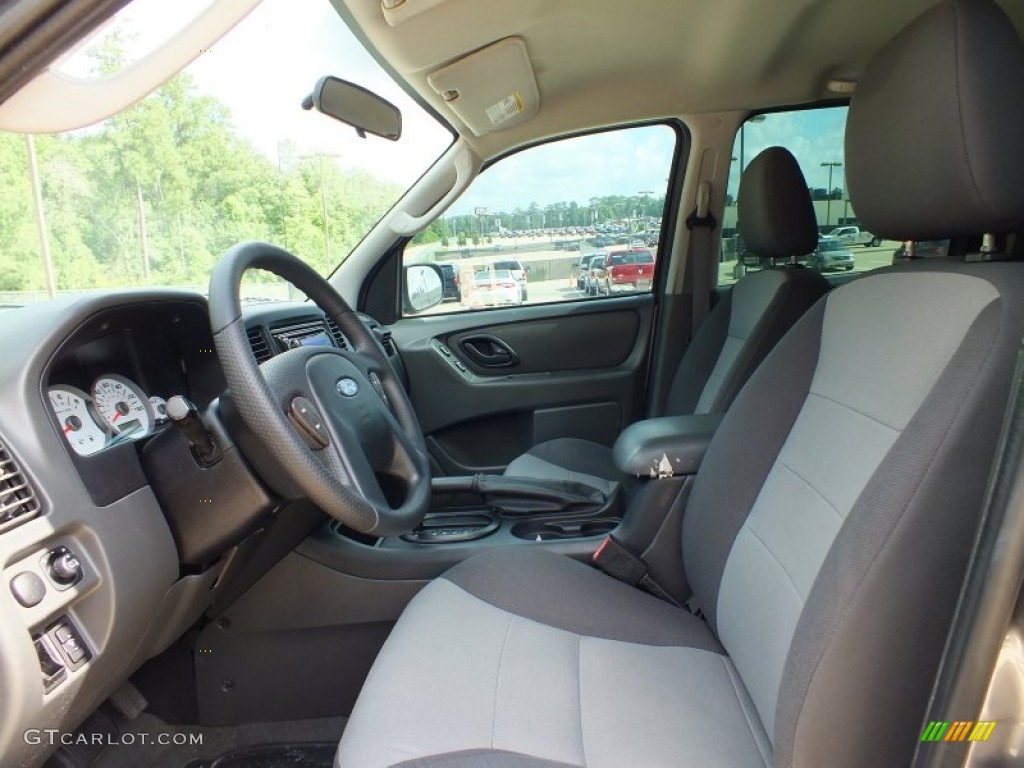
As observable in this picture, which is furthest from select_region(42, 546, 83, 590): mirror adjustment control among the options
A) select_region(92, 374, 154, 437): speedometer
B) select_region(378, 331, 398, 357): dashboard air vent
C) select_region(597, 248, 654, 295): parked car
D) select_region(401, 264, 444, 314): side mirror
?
select_region(597, 248, 654, 295): parked car

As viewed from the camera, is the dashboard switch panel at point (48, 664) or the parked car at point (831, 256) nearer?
→ the dashboard switch panel at point (48, 664)

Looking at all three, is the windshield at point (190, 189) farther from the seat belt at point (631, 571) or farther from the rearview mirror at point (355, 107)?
the seat belt at point (631, 571)

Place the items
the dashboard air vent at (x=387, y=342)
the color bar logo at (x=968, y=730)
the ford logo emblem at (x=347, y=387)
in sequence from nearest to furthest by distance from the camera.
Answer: the color bar logo at (x=968, y=730), the ford logo emblem at (x=347, y=387), the dashboard air vent at (x=387, y=342)

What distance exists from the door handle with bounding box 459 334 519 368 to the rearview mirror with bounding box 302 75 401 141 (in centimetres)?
96

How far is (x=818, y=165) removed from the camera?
271cm

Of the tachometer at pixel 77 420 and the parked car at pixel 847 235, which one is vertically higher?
the parked car at pixel 847 235

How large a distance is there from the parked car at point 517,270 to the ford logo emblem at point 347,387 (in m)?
1.53

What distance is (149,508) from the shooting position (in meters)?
1.22

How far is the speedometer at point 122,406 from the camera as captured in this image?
1.29m

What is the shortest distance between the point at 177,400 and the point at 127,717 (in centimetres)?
79

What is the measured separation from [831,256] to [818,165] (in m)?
0.33

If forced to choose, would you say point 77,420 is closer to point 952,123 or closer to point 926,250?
point 952,123

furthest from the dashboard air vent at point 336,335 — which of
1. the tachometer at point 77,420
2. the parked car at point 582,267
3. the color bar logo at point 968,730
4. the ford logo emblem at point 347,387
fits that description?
the color bar logo at point 968,730

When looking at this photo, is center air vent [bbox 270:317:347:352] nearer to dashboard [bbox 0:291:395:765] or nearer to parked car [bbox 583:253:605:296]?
dashboard [bbox 0:291:395:765]
